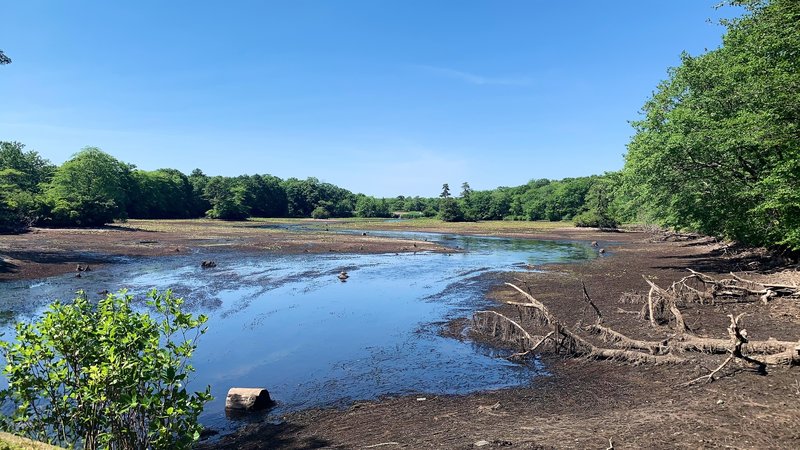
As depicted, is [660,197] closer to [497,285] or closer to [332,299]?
[497,285]

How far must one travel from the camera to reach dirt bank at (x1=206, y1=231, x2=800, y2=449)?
8141 mm

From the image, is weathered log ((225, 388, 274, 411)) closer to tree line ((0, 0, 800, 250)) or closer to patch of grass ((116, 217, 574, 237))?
tree line ((0, 0, 800, 250))

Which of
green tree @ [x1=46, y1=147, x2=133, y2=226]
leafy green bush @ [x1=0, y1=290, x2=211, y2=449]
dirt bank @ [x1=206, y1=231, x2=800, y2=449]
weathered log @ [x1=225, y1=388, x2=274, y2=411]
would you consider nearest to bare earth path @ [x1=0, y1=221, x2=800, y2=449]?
dirt bank @ [x1=206, y1=231, x2=800, y2=449]

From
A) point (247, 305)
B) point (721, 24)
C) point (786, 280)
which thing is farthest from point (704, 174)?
point (247, 305)

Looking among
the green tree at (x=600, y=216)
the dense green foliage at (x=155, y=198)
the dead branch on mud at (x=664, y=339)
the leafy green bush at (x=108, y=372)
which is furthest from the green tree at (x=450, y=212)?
the leafy green bush at (x=108, y=372)

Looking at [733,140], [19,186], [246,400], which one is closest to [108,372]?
[246,400]

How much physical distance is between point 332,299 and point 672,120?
23.7 meters

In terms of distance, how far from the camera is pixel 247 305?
1035 inches

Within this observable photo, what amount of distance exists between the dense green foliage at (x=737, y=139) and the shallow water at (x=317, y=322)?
45.4ft

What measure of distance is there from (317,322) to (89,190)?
95.5 metres

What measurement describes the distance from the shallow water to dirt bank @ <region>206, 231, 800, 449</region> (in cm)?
115

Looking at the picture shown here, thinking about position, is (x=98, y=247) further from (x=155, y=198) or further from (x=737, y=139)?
(x=155, y=198)

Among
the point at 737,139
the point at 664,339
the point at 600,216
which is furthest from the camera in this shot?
the point at 600,216

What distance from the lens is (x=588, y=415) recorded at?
9.85m
